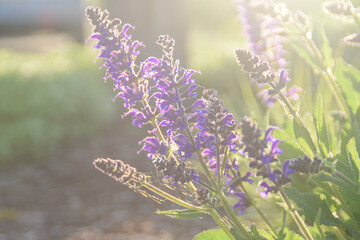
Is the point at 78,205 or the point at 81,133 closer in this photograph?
the point at 78,205

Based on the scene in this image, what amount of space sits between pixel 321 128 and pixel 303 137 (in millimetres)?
63

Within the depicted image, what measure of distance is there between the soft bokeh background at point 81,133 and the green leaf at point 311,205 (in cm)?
143

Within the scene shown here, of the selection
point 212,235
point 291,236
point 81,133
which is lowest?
point 291,236

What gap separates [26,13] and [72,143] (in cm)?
1692

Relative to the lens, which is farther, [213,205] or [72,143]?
[72,143]

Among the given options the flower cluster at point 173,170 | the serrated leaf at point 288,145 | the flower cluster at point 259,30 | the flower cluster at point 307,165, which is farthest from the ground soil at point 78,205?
the flower cluster at point 307,165

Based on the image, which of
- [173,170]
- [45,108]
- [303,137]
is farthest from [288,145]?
[45,108]

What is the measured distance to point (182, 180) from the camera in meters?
1.48

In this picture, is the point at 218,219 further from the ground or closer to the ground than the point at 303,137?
closer to the ground

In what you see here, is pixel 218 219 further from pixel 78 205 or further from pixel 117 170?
pixel 78 205

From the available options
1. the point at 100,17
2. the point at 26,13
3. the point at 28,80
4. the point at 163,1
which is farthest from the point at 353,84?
the point at 26,13

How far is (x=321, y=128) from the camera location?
70.1 inches

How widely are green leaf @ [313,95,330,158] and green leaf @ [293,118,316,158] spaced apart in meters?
0.03

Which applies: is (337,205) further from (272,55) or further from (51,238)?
(51,238)
